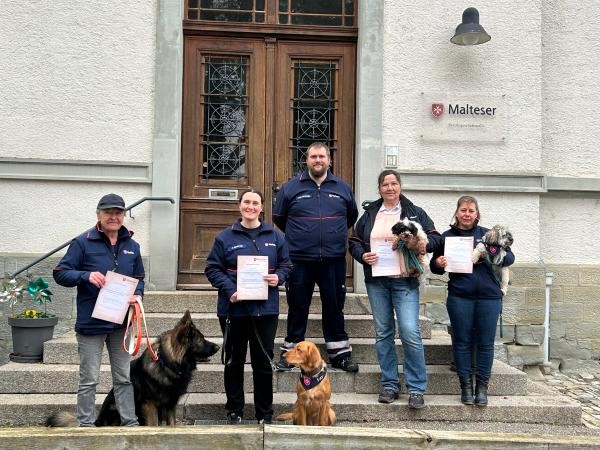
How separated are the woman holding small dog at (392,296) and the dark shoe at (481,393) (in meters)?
0.47

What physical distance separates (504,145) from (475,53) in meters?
1.12

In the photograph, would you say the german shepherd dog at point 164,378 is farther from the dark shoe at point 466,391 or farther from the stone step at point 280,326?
the dark shoe at point 466,391

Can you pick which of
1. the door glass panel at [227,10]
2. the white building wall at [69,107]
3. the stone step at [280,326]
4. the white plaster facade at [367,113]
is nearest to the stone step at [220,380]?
the stone step at [280,326]

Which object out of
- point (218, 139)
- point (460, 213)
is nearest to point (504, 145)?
point (460, 213)

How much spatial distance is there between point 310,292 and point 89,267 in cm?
187

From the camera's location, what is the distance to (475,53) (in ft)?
22.7

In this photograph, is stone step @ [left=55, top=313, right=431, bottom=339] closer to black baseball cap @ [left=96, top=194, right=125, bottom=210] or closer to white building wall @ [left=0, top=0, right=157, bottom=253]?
white building wall @ [left=0, top=0, right=157, bottom=253]

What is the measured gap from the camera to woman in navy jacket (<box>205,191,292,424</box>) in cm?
447

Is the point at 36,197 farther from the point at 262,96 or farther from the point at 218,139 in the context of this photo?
the point at 262,96

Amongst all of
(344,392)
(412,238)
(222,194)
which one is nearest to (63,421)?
(344,392)

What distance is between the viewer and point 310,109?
7.16m

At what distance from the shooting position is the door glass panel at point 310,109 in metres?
7.14

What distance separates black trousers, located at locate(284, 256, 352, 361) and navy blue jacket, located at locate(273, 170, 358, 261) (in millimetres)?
96

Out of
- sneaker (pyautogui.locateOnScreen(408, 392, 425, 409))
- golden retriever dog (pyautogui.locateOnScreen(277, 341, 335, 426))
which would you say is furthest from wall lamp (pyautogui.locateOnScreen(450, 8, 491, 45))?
golden retriever dog (pyautogui.locateOnScreen(277, 341, 335, 426))
